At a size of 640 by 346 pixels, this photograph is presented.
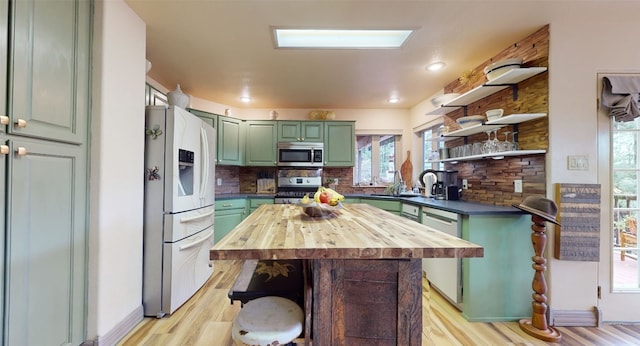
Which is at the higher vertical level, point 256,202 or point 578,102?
point 578,102

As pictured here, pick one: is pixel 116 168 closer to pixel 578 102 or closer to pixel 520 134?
pixel 520 134

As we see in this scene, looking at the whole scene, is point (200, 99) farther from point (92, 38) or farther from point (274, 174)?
point (92, 38)

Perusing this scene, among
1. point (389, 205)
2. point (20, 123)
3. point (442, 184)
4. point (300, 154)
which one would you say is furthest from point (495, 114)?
point (20, 123)

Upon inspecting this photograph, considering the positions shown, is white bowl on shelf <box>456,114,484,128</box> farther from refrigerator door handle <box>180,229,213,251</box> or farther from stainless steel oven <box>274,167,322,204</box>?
refrigerator door handle <box>180,229,213,251</box>

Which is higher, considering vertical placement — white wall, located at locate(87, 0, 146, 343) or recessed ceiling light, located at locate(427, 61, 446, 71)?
recessed ceiling light, located at locate(427, 61, 446, 71)

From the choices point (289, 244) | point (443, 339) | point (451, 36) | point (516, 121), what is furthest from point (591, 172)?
point (289, 244)

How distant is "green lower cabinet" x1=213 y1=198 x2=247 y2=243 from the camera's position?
351 centimetres

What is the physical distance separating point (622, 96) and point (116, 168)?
3.74 meters

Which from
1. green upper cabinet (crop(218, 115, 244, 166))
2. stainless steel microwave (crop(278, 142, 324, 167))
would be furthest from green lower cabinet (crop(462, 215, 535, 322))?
green upper cabinet (crop(218, 115, 244, 166))

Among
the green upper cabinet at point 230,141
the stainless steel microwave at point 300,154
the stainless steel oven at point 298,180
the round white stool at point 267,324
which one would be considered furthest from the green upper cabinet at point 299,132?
the round white stool at point 267,324

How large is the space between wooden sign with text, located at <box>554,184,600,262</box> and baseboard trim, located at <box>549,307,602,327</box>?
0.42m

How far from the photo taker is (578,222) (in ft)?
6.41

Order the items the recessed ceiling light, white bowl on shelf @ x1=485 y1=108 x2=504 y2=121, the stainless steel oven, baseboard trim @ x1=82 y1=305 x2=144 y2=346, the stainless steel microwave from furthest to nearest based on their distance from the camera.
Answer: the stainless steel oven < the stainless steel microwave < the recessed ceiling light < white bowl on shelf @ x1=485 y1=108 x2=504 y2=121 < baseboard trim @ x1=82 y1=305 x2=144 y2=346

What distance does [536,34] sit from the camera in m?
2.11
